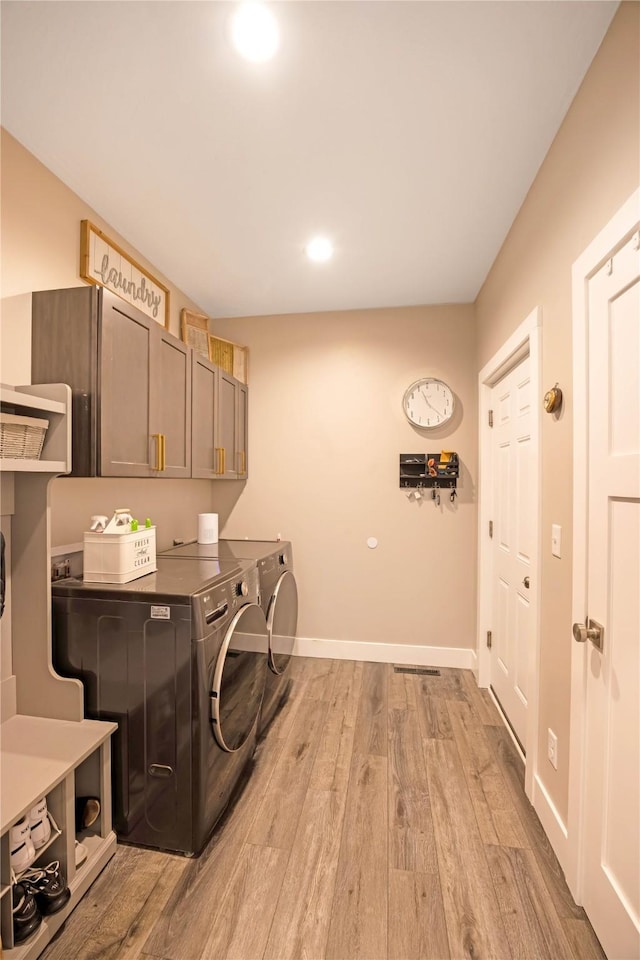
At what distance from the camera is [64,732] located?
144 centimetres

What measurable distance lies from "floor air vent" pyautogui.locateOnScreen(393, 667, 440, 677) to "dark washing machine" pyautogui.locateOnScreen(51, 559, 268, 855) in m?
1.68

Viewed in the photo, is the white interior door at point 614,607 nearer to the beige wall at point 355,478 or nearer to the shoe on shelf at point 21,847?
the shoe on shelf at point 21,847

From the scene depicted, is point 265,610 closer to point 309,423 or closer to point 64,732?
point 64,732

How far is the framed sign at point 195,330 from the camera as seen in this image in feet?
9.30

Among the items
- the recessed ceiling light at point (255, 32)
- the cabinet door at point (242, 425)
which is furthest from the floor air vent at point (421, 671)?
the recessed ceiling light at point (255, 32)

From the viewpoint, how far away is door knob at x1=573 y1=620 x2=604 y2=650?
121cm

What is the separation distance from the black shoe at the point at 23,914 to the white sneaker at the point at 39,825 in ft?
0.35

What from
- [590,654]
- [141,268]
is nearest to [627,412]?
[590,654]

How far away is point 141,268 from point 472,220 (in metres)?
1.80

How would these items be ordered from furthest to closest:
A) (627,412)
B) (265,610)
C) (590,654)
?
(265,610) → (590,654) → (627,412)

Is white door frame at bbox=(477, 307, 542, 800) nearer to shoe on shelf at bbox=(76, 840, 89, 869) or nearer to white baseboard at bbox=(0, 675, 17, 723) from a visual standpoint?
shoe on shelf at bbox=(76, 840, 89, 869)

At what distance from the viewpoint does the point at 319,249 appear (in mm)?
2354

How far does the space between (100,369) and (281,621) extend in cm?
170

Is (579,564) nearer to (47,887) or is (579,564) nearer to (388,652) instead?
(47,887)
